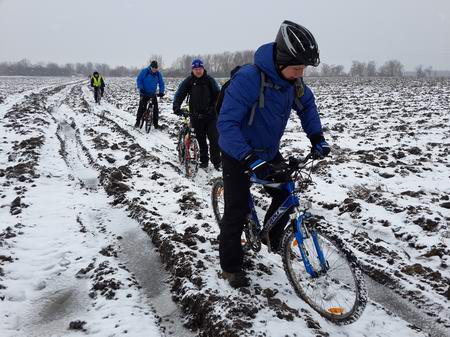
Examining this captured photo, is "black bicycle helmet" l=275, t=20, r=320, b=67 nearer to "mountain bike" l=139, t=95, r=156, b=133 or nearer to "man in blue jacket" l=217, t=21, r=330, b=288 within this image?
"man in blue jacket" l=217, t=21, r=330, b=288

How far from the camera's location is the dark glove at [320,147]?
3.57m

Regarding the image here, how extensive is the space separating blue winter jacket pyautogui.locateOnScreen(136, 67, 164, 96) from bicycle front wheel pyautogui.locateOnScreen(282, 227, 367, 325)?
11065 mm

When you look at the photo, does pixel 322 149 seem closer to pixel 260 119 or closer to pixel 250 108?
pixel 260 119

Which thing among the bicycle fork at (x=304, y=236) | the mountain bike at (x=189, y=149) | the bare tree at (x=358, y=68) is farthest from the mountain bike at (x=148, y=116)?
the bare tree at (x=358, y=68)

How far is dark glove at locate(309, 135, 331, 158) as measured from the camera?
3574 millimetres

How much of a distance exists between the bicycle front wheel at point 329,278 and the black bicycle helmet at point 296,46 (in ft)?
5.19

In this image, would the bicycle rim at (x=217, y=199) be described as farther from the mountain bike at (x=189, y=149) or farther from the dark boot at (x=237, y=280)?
the mountain bike at (x=189, y=149)

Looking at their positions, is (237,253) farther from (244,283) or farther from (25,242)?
(25,242)

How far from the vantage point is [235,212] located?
3.86 meters

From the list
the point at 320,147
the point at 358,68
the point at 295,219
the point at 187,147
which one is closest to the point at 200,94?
the point at 187,147

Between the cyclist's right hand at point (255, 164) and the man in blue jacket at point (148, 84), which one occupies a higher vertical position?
the man in blue jacket at point (148, 84)

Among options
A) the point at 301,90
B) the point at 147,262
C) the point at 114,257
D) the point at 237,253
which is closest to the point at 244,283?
the point at 237,253

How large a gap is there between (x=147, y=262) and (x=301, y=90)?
2.83 metres

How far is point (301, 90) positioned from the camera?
3686 millimetres
